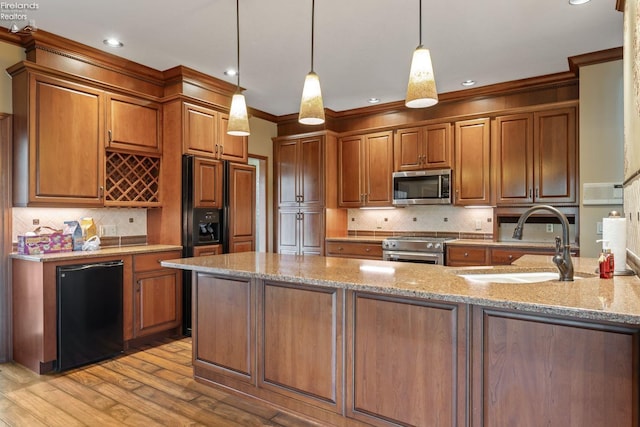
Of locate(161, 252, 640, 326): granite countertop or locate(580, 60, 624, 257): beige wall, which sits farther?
locate(580, 60, 624, 257): beige wall

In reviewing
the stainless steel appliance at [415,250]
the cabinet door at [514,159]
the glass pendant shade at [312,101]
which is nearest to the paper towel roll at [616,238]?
the glass pendant shade at [312,101]

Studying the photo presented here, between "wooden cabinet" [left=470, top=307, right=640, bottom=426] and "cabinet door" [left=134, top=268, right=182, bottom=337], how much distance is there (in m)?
3.01

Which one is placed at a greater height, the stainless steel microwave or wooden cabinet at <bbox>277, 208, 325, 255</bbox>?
the stainless steel microwave

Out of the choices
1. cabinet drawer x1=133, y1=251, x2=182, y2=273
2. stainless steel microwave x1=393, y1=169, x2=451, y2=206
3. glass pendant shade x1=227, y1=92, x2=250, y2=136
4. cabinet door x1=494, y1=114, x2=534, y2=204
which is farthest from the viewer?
stainless steel microwave x1=393, y1=169, x2=451, y2=206

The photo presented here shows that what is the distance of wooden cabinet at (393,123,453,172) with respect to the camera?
188 inches

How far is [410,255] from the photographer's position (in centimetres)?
468

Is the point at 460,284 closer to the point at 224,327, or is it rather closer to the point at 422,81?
the point at 422,81

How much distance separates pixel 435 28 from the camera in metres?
3.15

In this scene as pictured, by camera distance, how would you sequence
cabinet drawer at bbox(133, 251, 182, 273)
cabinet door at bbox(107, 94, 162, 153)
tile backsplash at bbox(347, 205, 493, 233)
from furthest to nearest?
tile backsplash at bbox(347, 205, 493, 233)
cabinet door at bbox(107, 94, 162, 153)
cabinet drawer at bbox(133, 251, 182, 273)

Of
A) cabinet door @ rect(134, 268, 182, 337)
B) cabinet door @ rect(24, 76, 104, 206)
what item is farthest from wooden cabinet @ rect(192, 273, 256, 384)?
cabinet door @ rect(24, 76, 104, 206)

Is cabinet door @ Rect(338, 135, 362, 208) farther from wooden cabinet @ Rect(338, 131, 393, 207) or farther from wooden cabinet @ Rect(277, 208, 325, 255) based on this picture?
wooden cabinet @ Rect(277, 208, 325, 255)

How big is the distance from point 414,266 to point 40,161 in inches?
121

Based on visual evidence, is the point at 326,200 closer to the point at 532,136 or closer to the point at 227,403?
the point at 532,136

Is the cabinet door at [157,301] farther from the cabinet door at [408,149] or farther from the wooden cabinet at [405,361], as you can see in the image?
the cabinet door at [408,149]
